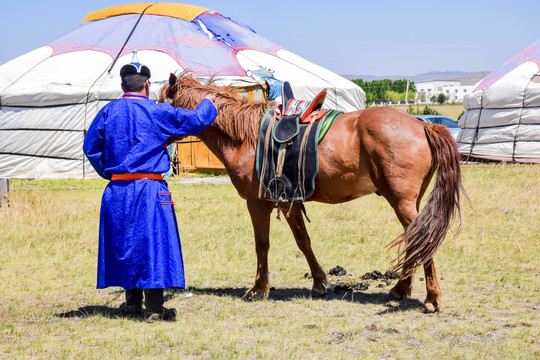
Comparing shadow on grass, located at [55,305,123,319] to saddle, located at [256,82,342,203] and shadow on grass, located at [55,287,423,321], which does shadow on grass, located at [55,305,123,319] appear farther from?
saddle, located at [256,82,342,203]

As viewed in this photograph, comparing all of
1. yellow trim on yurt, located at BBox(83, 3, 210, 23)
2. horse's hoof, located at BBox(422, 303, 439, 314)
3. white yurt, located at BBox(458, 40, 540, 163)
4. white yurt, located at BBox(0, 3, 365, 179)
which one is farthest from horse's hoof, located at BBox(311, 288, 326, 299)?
yellow trim on yurt, located at BBox(83, 3, 210, 23)

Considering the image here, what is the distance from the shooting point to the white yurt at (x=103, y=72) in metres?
13.2

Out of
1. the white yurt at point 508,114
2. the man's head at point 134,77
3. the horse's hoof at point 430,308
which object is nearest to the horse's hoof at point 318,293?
the horse's hoof at point 430,308

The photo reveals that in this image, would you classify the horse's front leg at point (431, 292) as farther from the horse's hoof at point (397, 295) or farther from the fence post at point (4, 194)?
the fence post at point (4, 194)

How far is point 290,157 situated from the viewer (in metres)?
4.47

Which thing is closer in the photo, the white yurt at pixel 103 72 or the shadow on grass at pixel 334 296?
the shadow on grass at pixel 334 296

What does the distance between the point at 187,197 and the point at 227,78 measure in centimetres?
438

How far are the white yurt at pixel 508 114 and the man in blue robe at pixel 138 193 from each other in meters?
11.5

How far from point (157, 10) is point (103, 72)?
9.99 ft

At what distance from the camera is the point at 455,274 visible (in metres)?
5.27

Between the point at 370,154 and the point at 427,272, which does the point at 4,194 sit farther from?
the point at 427,272

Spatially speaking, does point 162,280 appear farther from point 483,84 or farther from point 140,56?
point 483,84

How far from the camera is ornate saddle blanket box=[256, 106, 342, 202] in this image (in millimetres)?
4430

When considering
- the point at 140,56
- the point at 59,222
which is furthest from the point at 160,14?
the point at 59,222
